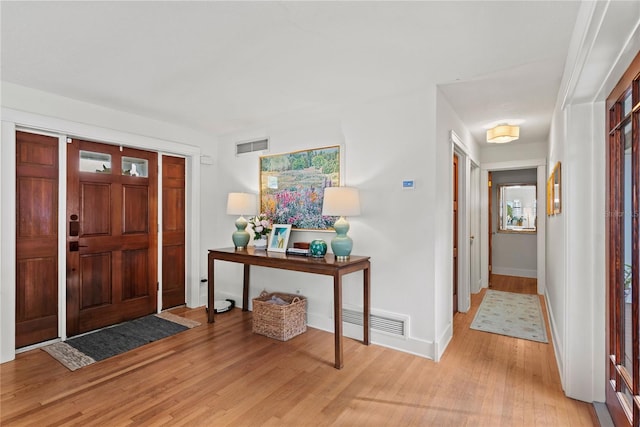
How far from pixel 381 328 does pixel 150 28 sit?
292 centimetres

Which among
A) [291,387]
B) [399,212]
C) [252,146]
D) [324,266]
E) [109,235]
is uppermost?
[252,146]

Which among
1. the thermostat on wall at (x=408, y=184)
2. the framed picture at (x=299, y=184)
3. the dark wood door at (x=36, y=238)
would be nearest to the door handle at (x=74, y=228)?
the dark wood door at (x=36, y=238)

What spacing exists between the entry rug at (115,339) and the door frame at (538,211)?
445 centimetres

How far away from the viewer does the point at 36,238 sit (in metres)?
3.07

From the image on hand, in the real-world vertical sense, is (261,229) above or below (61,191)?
below

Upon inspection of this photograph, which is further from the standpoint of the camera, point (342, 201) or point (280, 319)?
point (280, 319)

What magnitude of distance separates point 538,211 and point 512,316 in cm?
203

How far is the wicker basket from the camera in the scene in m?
3.25

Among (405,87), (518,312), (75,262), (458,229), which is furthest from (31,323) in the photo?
(518,312)

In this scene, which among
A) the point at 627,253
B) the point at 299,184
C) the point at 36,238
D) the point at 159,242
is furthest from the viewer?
the point at 159,242

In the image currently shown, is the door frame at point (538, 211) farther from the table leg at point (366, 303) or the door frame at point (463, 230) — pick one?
the table leg at point (366, 303)

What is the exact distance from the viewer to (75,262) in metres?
3.34

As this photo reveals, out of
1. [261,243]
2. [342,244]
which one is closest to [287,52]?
[342,244]

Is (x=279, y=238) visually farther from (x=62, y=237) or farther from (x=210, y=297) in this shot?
(x=62, y=237)
